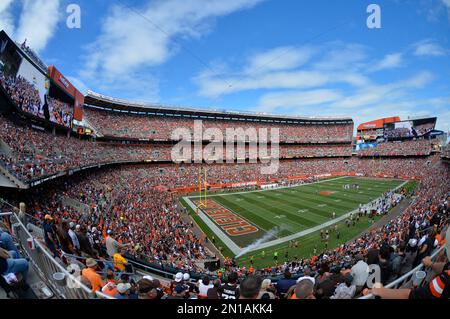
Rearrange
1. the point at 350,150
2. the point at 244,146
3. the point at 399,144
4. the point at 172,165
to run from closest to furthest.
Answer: the point at 172,165, the point at 244,146, the point at 399,144, the point at 350,150

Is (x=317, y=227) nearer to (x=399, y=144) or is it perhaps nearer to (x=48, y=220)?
(x=48, y=220)

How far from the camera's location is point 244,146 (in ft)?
206

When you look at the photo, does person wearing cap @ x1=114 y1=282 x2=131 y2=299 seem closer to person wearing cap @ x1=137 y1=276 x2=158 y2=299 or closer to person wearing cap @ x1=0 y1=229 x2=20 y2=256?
person wearing cap @ x1=137 y1=276 x2=158 y2=299

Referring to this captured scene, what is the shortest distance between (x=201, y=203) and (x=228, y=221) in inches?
338

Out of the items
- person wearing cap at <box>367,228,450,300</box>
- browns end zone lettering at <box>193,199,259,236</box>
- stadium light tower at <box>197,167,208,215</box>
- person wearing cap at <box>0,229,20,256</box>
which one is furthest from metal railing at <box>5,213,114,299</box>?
stadium light tower at <box>197,167,208,215</box>

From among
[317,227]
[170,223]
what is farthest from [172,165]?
[317,227]

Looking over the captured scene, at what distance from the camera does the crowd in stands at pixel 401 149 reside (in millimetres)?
65100

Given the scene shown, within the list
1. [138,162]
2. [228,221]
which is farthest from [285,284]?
[138,162]

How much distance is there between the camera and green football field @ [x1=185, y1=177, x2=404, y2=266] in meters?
20.3

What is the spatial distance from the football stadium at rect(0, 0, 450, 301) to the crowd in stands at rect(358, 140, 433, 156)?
17.1 inches

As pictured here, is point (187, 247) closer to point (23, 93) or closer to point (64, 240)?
point (64, 240)

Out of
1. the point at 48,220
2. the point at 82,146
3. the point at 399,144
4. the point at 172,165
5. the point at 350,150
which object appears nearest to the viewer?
the point at 48,220

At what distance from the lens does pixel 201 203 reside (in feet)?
111

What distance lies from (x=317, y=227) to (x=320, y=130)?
6212 cm
